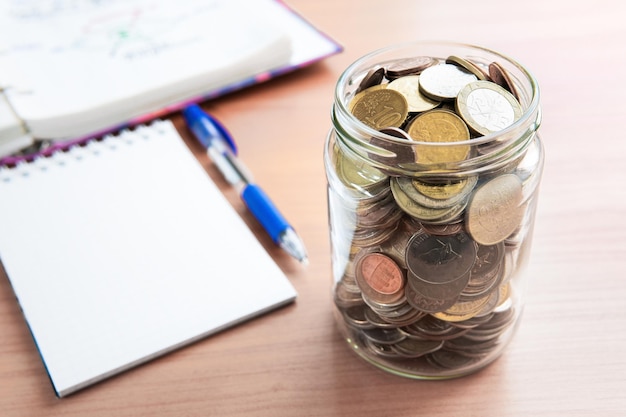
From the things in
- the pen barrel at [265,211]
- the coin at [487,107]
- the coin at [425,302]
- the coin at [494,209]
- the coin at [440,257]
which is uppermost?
the coin at [487,107]

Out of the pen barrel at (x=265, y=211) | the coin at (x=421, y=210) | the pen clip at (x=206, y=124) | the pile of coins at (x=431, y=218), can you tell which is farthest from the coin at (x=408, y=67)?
the pen clip at (x=206, y=124)

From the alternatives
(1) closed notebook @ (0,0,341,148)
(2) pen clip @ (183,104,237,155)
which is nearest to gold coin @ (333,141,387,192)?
(2) pen clip @ (183,104,237,155)

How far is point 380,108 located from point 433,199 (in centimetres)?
8

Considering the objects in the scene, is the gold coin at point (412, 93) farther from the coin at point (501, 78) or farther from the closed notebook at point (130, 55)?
the closed notebook at point (130, 55)

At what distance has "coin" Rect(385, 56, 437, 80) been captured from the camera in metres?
0.51

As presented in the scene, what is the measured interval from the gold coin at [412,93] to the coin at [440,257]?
90 mm

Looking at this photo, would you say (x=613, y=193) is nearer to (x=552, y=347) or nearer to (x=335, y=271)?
(x=552, y=347)

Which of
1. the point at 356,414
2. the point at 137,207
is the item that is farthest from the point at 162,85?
the point at 356,414

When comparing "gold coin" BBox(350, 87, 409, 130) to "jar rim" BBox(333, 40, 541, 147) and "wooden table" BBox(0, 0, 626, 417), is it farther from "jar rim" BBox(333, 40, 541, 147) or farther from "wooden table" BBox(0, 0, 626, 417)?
"wooden table" BBox(0, 0, 626, 417)

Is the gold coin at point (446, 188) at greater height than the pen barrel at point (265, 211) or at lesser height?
greater

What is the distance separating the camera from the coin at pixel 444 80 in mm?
482

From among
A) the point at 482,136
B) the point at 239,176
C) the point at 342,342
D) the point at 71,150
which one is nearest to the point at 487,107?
the point at 482,136

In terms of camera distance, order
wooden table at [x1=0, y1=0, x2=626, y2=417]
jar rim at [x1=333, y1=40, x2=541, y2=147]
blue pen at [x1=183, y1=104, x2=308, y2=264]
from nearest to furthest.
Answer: jar rim at [x1=333, y1=40, x2=541, y2=147] < wooden table at [x1=0, y1=0, x2=626, y2=417] < blue pen at [x1=183, y1=104, x2=308, y2=264]

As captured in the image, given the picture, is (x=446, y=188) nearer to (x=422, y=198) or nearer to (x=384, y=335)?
(x=422, y=198)
